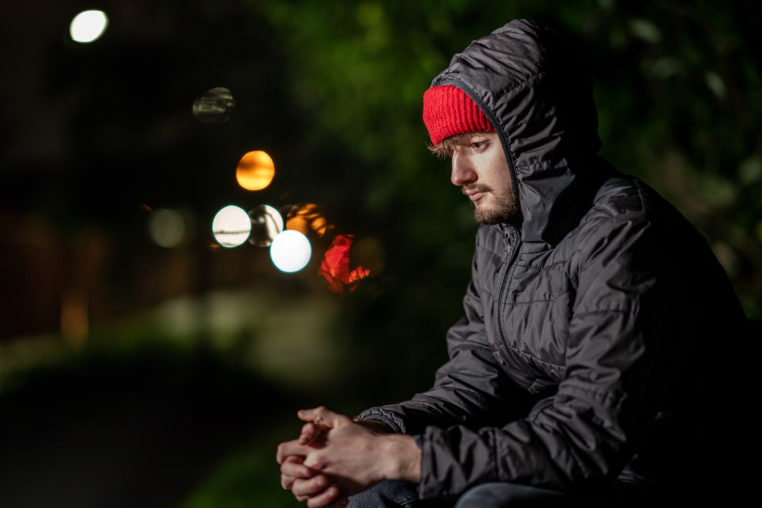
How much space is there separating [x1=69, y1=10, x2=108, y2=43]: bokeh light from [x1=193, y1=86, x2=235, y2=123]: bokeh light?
1.50 meters

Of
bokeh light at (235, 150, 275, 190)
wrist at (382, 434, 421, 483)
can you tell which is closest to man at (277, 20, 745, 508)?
wrist at (382, 434, 421, 483)

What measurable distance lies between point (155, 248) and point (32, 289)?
134 inches

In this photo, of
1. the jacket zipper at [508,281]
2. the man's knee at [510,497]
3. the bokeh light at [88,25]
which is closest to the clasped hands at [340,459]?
the man's knee at [510,497]

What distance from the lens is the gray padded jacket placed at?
171 cm

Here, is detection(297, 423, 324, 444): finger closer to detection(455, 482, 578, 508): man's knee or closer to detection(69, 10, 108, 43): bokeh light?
detection(455, 482, 578, 508): man's knee

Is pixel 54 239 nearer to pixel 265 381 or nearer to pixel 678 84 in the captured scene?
pixel 265 381

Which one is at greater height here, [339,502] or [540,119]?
[540,119]

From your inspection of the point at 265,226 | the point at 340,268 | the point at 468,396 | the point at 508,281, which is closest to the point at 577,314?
the point at 508,281

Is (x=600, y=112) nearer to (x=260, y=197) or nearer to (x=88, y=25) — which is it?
(x=260, y=197)

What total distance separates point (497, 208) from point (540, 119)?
32 centimetres

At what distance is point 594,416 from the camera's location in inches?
67.7

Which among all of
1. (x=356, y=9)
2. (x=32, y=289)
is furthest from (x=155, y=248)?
(x=356, y=9)

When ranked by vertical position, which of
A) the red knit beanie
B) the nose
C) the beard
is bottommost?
the beard

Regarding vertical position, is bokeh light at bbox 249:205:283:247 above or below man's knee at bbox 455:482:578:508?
above
